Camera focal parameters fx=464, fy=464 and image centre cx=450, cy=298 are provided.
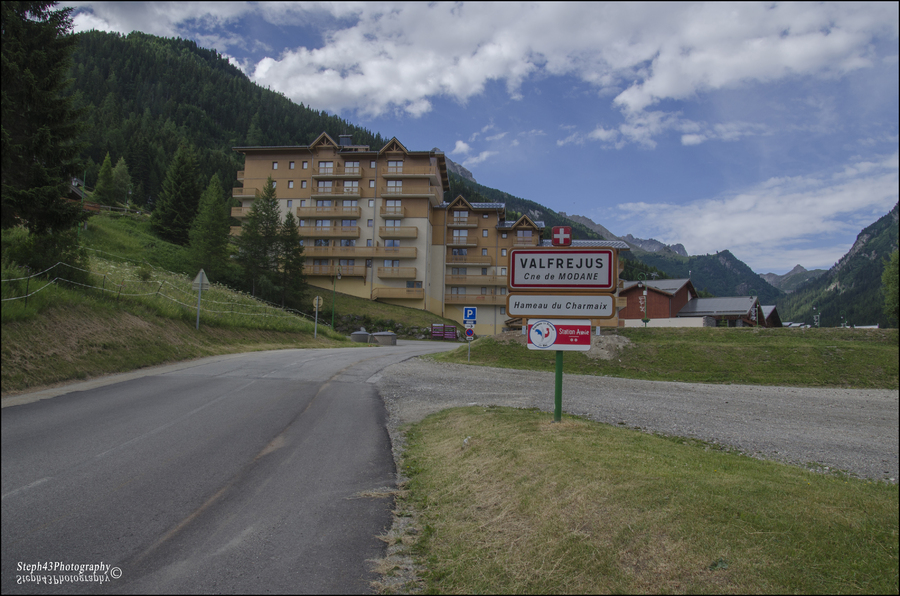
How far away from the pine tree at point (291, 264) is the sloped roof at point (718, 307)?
45.6 m

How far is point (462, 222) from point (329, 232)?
62.8 ft

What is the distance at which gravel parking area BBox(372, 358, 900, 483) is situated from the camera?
20.5 feet

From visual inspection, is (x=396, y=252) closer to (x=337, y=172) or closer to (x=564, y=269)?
(x=337, y=172)

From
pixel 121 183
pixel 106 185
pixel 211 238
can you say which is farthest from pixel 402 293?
pixel 121 183

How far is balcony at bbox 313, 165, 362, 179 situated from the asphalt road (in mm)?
57966

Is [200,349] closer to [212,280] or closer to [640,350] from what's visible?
[640,350]

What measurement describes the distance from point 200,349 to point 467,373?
11.7 meters

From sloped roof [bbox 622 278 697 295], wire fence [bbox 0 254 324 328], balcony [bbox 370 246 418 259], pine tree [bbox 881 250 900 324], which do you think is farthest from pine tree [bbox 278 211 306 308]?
pine tree [bbox 881 250 900 324]

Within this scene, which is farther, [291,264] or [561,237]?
[291,264]

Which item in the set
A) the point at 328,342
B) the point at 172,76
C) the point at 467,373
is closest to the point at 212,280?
the point at 328,342

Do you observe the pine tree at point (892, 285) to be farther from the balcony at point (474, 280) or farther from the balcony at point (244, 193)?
the balcony at point (244, 193)

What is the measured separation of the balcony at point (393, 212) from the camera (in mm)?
64375

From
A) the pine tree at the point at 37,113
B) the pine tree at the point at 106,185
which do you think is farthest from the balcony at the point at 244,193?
the pine tree at the point at 37,113

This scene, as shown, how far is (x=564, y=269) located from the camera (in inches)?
297
